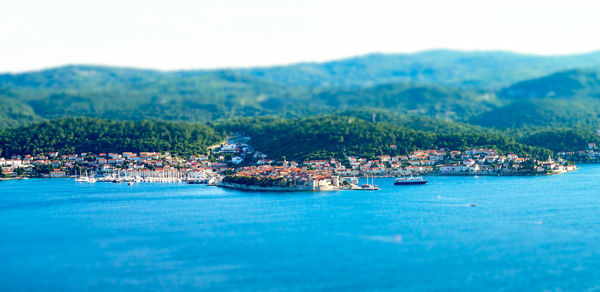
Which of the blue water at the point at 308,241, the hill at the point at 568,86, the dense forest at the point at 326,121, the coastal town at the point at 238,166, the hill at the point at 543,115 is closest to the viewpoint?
the blue water at the point at 308,241

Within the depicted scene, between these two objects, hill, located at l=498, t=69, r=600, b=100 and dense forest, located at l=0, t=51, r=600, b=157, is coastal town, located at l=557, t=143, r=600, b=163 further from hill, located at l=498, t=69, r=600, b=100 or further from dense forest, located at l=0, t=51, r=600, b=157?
hill, located at l=498, t=69, r=600, b=100

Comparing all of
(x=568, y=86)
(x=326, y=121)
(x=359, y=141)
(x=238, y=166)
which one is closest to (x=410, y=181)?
(x=359, y=141)

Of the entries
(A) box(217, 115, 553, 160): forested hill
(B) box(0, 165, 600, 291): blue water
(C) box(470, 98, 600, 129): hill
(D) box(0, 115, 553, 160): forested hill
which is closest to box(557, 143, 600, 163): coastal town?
(A) box(217, 115, 553, 160): forested hill

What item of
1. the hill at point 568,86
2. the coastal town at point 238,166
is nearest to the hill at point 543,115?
the hill at point 568,86

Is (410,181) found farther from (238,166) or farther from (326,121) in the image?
(326,121)

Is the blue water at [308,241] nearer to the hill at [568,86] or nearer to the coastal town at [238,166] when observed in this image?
the coastal town at [238,166]

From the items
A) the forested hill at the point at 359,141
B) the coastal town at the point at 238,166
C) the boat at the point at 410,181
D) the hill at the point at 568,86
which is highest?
the hill at the point at 568,86

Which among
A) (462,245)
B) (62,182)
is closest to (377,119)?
(62,182)
